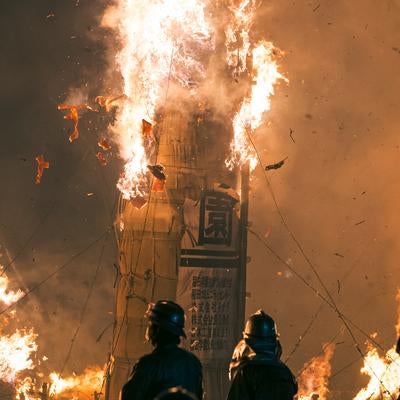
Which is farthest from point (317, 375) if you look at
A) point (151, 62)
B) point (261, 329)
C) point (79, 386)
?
point (261, 329)

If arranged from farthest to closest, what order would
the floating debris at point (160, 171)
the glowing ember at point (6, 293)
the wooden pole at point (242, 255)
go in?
the glowing ember at point (6, 293) < the wooden pole at point (242, 255) < the floating debris at point (160, 171)

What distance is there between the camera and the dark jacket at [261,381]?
208 inches

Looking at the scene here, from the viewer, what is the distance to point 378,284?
26.8 m

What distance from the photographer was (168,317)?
4.99 m

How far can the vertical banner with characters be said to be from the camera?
12.5m

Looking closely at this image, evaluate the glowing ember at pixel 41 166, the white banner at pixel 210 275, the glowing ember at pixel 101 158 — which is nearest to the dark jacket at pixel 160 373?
the white banner at pixel 210 275

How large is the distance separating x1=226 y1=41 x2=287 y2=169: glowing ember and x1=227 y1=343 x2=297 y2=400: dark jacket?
26.0 ft

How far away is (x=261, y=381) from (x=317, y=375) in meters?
21.1

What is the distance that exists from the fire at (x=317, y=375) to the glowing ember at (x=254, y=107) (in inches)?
449

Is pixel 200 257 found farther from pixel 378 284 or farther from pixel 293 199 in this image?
pixel 378 284

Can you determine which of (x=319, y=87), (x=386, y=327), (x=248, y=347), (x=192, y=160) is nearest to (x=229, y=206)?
(x=192, y=160)

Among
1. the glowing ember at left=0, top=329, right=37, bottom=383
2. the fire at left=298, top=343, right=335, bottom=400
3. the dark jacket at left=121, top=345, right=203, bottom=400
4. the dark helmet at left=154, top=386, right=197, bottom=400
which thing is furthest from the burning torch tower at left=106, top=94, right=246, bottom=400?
the glowing ember at left=0, top=329, right=37, bottom=383

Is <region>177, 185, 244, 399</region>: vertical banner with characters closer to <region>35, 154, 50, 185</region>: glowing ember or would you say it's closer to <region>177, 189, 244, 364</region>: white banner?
<region>177, 189, 244, 364</region>: white banner

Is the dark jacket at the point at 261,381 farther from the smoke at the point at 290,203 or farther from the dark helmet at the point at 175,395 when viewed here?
the smoke at the point at 290,203
